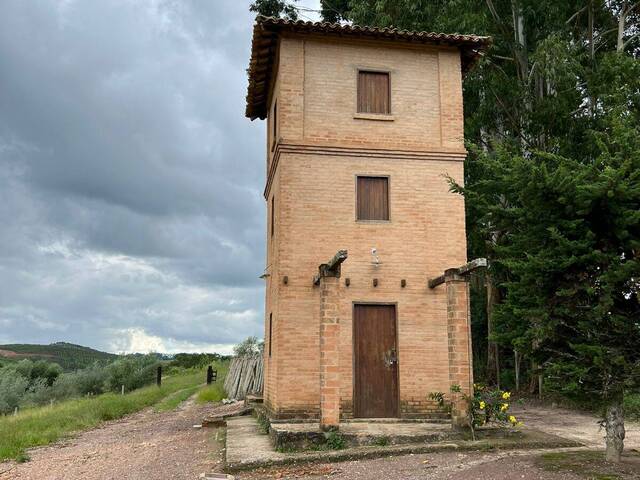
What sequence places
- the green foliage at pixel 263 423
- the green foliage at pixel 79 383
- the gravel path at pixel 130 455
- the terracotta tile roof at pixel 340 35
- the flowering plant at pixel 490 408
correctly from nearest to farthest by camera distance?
the gravel path at pixel 130 455 < the flowering plant at pixel 490 408 < the green foliage at pixel 263 423 < the terracotta tile roof at pixel 340 35 < the green foliage at pixel 79 383

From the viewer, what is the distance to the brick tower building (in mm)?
12367

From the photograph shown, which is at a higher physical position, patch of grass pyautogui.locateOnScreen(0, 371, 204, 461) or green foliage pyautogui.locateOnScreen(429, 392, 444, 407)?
green foliage pyautogui.locateOnScreen(429, 392, 444, 407)

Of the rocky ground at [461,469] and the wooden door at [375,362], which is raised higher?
the wooden door at [375,362]

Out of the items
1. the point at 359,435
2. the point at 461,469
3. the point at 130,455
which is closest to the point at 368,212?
the point at 359,435

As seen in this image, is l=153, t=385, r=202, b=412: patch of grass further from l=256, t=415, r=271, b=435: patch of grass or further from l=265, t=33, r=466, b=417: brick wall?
l=265, t=33, r=466, b=417: brick wall

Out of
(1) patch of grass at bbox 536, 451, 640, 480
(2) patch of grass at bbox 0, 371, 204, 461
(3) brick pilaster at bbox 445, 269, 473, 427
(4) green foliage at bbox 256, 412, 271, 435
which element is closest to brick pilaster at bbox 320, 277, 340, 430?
(4) green foliage at bbox 256, 412, 271, 435

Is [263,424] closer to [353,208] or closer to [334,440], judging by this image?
[334,440]

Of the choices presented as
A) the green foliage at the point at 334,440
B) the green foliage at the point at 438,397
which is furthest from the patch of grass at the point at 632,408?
the green foliage at the point at 334,440

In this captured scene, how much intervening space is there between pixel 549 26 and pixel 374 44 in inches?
388

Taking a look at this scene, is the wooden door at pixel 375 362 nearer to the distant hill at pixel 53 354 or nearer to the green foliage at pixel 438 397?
the green foliage at pixel 438 397

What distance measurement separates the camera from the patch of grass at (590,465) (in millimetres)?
7809

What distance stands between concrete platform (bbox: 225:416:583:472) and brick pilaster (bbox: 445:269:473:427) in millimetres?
561

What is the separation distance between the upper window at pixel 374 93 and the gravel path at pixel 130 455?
791cm

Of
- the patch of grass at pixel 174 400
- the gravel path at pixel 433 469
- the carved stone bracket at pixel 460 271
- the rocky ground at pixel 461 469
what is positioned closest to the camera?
the rocky ground at pixel 461 469
